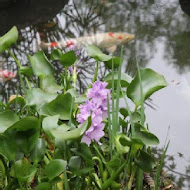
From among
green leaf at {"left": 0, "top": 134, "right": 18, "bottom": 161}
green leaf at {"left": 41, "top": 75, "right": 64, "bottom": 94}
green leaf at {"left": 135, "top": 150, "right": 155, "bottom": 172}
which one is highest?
green leaf at {"left": 41, "top": 75, "right": 64, "bottom": 94}

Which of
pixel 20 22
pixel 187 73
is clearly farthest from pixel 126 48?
pixel 20 22

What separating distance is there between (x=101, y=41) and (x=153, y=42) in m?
0.38

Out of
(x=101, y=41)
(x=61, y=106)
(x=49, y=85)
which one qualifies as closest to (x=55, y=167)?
(x=61, y=106)

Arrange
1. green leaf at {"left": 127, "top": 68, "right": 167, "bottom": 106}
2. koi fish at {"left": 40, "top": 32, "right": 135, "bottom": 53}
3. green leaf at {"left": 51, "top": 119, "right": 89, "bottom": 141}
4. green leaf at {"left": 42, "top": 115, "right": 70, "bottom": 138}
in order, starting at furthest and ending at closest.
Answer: koi fish at {"left": 40, "top": 32, "right": 135, "bottom": 53}, green leaf at {"left": 127, "top": 68, "right": 167, "bottom": 106}, green leaf at {"left": 42, "top": 115, "right": 70, "bottom": 138}, green leaf at {"left": 51, "top": 119, "right": 89, "bottom": 141}

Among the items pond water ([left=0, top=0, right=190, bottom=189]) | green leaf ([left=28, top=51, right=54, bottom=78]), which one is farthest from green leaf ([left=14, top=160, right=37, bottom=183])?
pond water ([left=0, top=0, right=190, bottom=189])

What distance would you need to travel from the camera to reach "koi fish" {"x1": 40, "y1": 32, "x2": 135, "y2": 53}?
300 cm

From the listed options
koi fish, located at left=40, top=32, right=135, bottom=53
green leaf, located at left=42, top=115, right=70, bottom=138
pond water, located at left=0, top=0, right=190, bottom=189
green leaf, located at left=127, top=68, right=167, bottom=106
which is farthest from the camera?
koi fish, located at left=40, top=32, right=135, bottom=53

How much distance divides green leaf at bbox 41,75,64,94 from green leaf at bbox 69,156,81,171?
257 millimetres

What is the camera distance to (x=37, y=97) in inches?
46.3

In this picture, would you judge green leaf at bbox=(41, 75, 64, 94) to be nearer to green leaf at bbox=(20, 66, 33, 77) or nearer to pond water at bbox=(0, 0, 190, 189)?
green leaf at bbox=(20, 66, 33, 77)

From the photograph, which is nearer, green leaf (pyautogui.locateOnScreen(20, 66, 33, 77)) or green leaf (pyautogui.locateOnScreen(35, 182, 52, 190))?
green leaf (pyautogui.locateOnScreen(35, 182, 52, 190))

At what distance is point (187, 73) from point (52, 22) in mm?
1338

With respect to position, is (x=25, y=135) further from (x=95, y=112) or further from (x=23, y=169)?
(x=95, y=112)

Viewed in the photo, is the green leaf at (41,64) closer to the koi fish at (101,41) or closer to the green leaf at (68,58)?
the green leaf at (68,58)
